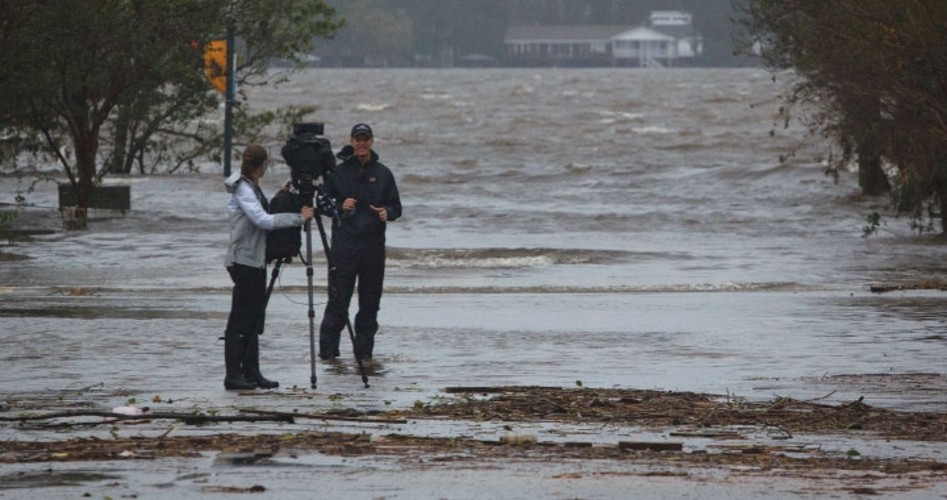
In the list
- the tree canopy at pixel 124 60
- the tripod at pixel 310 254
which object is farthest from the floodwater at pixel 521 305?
the tree canopy at pixel 124 60

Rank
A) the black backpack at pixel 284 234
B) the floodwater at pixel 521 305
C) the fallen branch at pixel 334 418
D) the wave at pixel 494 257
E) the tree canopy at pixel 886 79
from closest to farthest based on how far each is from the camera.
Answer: the fallen branch at pixel 334 418, the floodwater at pixel 521 305, the black backpack at pixel 284 234, the tree canopy at pixel 886 79, the wave at pixel 494 257

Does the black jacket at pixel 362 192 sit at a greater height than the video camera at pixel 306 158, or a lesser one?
lesser

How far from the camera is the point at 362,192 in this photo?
13781 mm

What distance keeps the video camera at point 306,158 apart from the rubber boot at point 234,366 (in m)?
0.97

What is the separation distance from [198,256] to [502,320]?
10007mm

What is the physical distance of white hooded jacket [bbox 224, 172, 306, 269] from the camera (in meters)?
12.1

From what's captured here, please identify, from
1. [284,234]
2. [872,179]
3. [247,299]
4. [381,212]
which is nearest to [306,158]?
[284,234]

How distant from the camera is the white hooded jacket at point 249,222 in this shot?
12094 millimetres

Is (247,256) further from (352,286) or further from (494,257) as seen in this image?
(494,257)

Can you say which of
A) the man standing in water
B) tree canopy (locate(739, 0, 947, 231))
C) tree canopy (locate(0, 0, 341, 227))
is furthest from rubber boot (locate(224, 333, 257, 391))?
tree canopy (locate(739, 0, 947, 231))

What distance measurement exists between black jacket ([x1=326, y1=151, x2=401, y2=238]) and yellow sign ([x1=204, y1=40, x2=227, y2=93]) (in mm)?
19224

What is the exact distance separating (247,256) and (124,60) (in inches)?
708

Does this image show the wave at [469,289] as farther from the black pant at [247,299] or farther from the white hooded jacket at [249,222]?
the white hooded jacket at [249,222]

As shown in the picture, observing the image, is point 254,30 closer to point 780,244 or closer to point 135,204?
point 135,204
